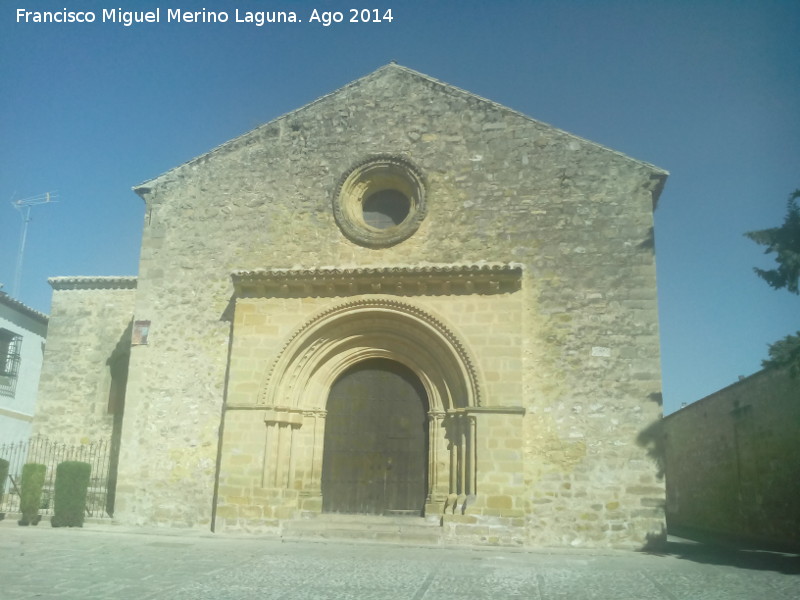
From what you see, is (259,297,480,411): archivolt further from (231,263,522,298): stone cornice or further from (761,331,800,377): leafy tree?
(761,331,800,377): leafy tree

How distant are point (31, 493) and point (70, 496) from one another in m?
0.94

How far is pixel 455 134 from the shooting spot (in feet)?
41.4

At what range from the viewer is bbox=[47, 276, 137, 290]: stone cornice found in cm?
1565

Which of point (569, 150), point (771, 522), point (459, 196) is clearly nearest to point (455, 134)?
point (459, 196)

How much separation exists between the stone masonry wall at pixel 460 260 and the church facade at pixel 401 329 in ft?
0.11

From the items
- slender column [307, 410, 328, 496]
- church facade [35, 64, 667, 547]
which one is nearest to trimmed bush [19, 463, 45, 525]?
church facade [35, 64, 667, 547]

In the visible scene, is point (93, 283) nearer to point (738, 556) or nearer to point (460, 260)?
point (460, 260)

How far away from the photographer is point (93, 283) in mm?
15820

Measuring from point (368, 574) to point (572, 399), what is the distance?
4.76 meters

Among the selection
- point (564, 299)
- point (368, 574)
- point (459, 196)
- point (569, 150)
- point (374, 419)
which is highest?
point (569, 150)

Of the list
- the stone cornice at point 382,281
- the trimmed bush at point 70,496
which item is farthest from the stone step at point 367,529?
the trimmed bush at point 70,496

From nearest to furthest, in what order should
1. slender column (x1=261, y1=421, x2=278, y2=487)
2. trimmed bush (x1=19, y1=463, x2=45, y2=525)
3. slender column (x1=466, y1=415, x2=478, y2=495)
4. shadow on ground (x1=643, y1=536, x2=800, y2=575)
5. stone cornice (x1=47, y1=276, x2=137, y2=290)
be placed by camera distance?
shadow on ground (x1=643, y1=536, x2=800, y2=575), slender column (x1=466, y1=415, x2=478, y2=495), slender column (x1=261, y1=421, x2=278, y2=487), trimmed bush (x1=19, y1=463, x2=45, y2=525), stone cornice (x1=47, y1=276, x2=137, y2=290)

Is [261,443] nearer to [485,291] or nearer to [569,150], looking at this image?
[485,291]

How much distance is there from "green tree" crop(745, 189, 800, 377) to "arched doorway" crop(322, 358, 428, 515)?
17.9 feet
